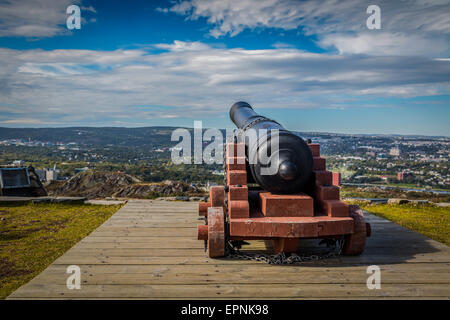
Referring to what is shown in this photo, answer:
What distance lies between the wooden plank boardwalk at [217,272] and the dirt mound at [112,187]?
5.08 m

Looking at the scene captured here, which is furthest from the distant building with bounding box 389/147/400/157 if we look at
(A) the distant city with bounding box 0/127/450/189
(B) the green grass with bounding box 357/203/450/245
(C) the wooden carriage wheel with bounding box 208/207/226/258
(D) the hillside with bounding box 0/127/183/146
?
(C) the wooden carriage wheel with bounding box 208/207/226/258

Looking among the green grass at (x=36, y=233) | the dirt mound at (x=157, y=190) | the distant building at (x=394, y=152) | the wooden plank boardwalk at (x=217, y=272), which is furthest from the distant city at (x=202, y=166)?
the green grass at (x=36, y=233)

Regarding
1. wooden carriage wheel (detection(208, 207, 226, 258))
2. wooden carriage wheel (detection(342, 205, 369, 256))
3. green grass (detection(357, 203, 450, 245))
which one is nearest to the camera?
wooden carriage wheel (detection(208, 207, 226, 258))

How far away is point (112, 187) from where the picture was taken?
39.2ft

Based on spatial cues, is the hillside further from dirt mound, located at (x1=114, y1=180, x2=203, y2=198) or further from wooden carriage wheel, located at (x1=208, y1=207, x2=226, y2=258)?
wooden carriage wheel, located at (x1=208, y1=207, x2=226, y2=258)

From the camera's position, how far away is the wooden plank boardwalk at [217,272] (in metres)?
3.44

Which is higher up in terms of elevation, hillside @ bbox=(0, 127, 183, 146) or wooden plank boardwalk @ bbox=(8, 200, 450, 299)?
hillside @ bbox=(0, 127, 183, 146)

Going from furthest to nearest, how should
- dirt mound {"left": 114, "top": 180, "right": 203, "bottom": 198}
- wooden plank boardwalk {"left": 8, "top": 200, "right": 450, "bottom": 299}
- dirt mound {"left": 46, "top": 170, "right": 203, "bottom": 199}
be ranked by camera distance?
dirt mound {"left": 46, "top": 170, "right": 203, "bottom": 199} < dirt mound {"left": 114, "top": 180, "right": 203, "bottom": 198} < wooden plank boardwalk {"left": 8, "top": 200, "right": 450, "bottom": 299}

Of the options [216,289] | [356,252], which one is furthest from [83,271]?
[356,252]

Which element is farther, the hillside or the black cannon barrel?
the hillside

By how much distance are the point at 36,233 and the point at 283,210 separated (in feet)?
13.3

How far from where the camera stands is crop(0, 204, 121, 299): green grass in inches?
168

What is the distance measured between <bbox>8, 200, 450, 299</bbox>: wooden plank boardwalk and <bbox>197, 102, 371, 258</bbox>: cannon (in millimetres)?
297
